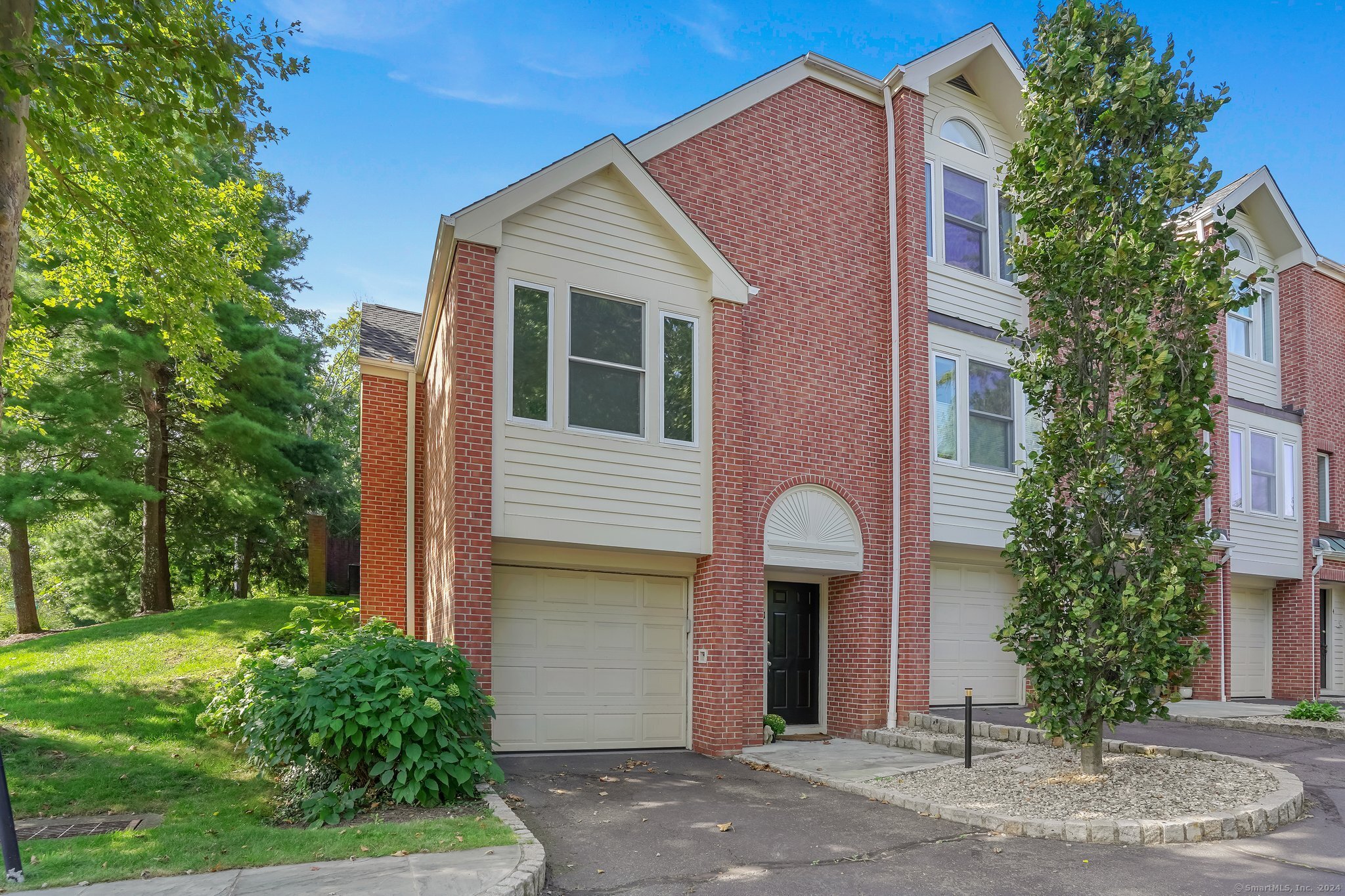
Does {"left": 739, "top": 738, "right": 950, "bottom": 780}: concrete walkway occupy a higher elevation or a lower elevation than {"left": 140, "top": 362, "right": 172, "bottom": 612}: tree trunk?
lower

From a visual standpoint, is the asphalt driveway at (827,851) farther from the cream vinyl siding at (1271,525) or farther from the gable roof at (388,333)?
the cream vinyl siding at (1271,525)

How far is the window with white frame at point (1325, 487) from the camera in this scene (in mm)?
19734

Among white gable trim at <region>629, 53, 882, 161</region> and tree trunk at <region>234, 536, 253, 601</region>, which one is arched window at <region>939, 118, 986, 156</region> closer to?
white gable trim at <region>629, 53, 882, 161</region>

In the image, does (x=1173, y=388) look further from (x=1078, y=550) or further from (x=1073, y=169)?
(x=1073, y=169)

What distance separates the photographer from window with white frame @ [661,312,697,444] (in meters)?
11.0

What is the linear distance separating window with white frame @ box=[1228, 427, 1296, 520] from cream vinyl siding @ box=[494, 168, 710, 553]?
12511 mm

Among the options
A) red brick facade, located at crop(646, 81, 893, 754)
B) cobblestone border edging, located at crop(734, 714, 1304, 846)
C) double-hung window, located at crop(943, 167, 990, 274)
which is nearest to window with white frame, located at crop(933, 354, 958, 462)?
red brick facade, located at crop(646, 81, 893, 754)

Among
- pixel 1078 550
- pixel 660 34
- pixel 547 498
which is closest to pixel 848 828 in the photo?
pixel 1078 550

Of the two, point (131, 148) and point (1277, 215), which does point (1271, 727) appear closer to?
point (1277, 215)

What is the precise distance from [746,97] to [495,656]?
810cm

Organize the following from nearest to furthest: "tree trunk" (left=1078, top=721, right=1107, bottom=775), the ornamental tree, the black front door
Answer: the ornamental tree, "tree trunk" (left=1078, top=721, right=1107, bottom=775), the black front door

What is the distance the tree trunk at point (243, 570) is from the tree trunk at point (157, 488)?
10.9 feet

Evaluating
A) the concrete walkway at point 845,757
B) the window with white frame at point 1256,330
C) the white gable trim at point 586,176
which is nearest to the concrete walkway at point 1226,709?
the concrete walkway at point 845,757

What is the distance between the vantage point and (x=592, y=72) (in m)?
11.0
